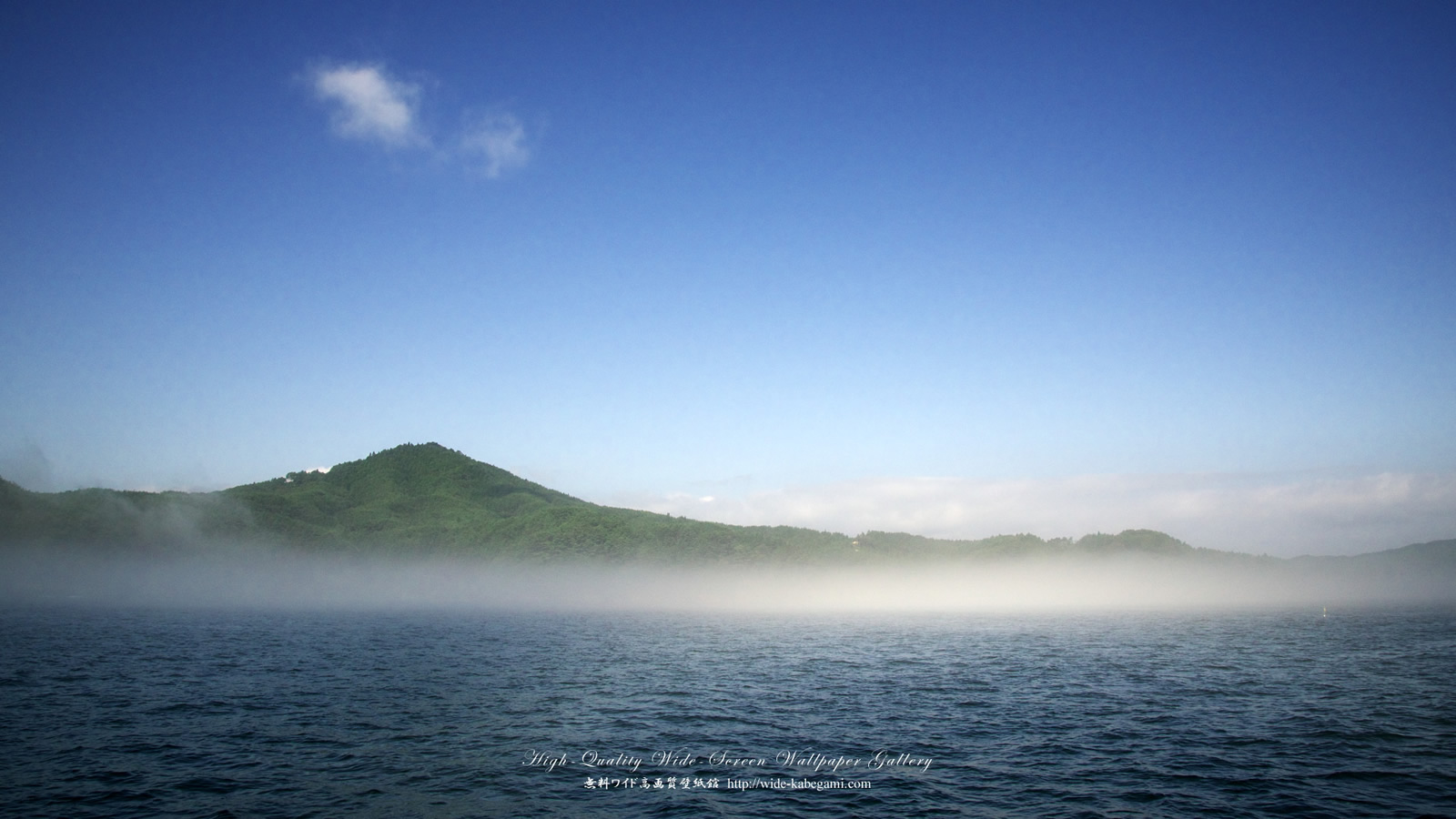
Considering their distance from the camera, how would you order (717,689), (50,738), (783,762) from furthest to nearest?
(717,689) → (50,738) → (783,762)

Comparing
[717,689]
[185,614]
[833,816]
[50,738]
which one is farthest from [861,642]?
[185,614]

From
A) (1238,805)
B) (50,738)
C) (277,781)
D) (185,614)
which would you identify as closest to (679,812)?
(277,781)

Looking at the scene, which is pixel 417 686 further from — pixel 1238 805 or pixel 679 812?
pixel 1238 805

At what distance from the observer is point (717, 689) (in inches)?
2221

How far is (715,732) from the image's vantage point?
136 ft

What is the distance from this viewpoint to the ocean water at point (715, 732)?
1143 inches

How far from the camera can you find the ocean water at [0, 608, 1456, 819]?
29.0 m

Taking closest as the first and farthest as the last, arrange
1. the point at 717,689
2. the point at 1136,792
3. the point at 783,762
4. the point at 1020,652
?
1. the point at 1136,792
2. the point at 783,762
3. the point at 717,689
4. the point at 1020,652

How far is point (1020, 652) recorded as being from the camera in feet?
287

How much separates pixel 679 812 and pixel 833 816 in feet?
19.2

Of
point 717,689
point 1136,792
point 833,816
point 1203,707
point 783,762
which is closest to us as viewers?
point 833,816

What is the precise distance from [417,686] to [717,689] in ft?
78.3

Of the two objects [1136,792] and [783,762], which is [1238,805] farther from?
[783,762]

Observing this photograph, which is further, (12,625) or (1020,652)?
(12,625)
